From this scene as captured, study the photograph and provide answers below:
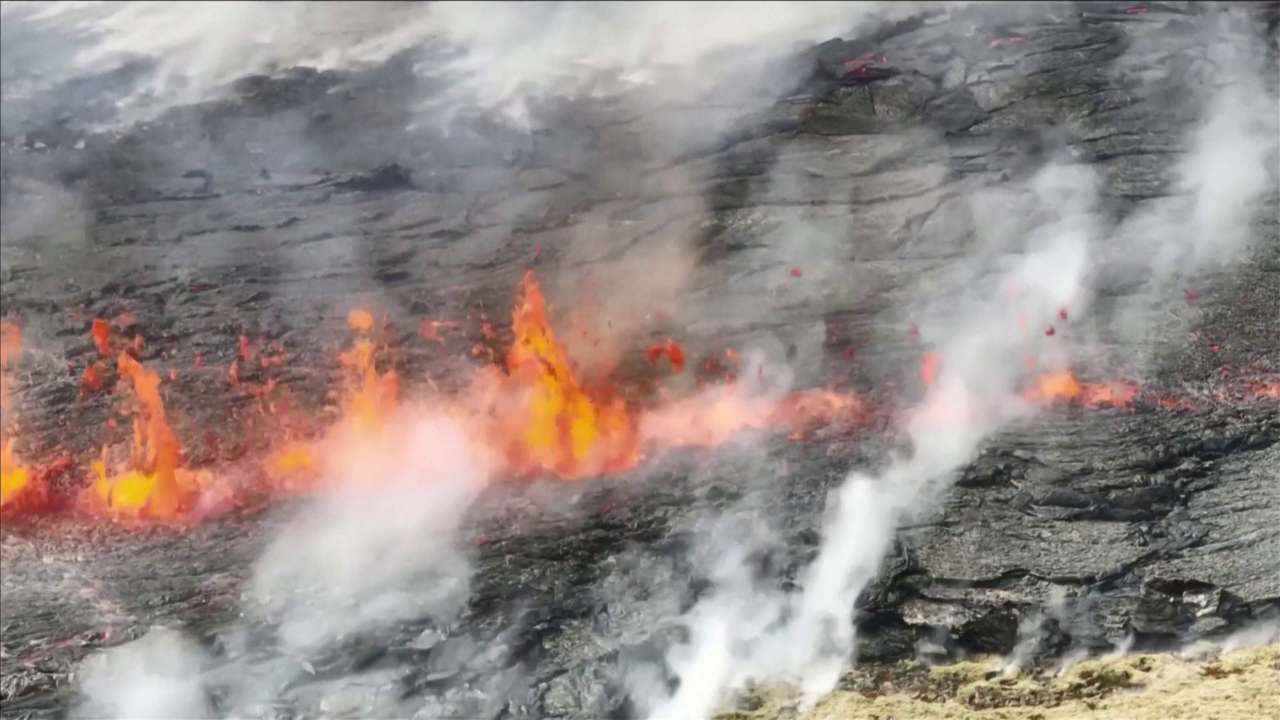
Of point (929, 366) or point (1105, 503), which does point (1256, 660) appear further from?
point (929, 366)

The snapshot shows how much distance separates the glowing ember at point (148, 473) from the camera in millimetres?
6578

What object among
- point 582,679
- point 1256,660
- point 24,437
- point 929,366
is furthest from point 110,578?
point 1256,660

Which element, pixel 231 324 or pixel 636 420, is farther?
pixel 231 324

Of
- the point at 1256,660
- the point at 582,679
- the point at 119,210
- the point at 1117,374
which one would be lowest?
the point at 1256,660

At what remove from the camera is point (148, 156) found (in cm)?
740

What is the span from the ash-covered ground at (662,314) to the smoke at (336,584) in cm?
2

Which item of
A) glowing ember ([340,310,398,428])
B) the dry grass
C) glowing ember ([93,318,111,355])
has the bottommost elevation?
the dry grass

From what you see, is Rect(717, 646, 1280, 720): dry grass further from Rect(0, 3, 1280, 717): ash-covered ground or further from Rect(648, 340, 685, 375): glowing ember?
Rect(648, 340, 685, 375): glowing ember

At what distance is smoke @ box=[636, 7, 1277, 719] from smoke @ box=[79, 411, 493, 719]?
151cm

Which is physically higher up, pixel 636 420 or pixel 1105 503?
pixel 636 420

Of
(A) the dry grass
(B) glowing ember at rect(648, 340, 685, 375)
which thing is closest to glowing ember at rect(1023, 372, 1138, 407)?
(A) the dry grass

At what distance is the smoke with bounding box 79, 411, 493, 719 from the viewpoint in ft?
17.3

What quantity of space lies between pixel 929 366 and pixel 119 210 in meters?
5.71

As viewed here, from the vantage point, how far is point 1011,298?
627 centimetres
